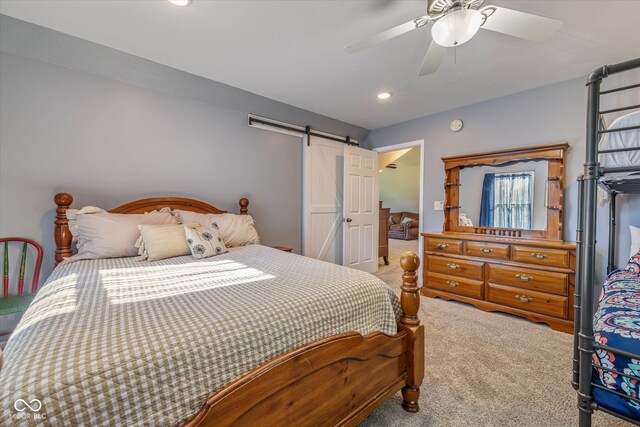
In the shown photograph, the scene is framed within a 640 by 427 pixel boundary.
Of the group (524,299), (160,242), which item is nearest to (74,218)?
(160,242)

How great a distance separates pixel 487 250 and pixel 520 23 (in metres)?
2.14

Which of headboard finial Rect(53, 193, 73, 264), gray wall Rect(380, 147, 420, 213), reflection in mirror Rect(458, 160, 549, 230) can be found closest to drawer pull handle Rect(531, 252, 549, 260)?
reflection in mirror Rect(458, 160, 549, 230)

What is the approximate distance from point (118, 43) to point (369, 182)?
343 cm

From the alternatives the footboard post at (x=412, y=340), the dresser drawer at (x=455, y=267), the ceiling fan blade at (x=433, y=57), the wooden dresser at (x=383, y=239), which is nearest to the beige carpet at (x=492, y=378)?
the footboard post at (x=412, y=340)

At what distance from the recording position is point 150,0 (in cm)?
171

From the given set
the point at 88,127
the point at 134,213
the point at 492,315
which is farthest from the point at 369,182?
the point at 88,127

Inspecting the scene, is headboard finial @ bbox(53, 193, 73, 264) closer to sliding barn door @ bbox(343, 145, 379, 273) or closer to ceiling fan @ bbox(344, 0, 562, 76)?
ceiling fan @ bbox(344, 0, 562, 76)

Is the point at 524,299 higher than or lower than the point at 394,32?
lower

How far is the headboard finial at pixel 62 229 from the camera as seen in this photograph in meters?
2.03

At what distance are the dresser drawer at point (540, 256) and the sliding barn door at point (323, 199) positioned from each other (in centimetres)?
225

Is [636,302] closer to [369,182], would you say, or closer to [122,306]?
[122,306]

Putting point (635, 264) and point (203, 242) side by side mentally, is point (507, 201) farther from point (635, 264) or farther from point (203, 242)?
point (203, 242)

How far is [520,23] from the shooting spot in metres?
1.47

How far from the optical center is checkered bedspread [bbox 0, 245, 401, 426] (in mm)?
659
